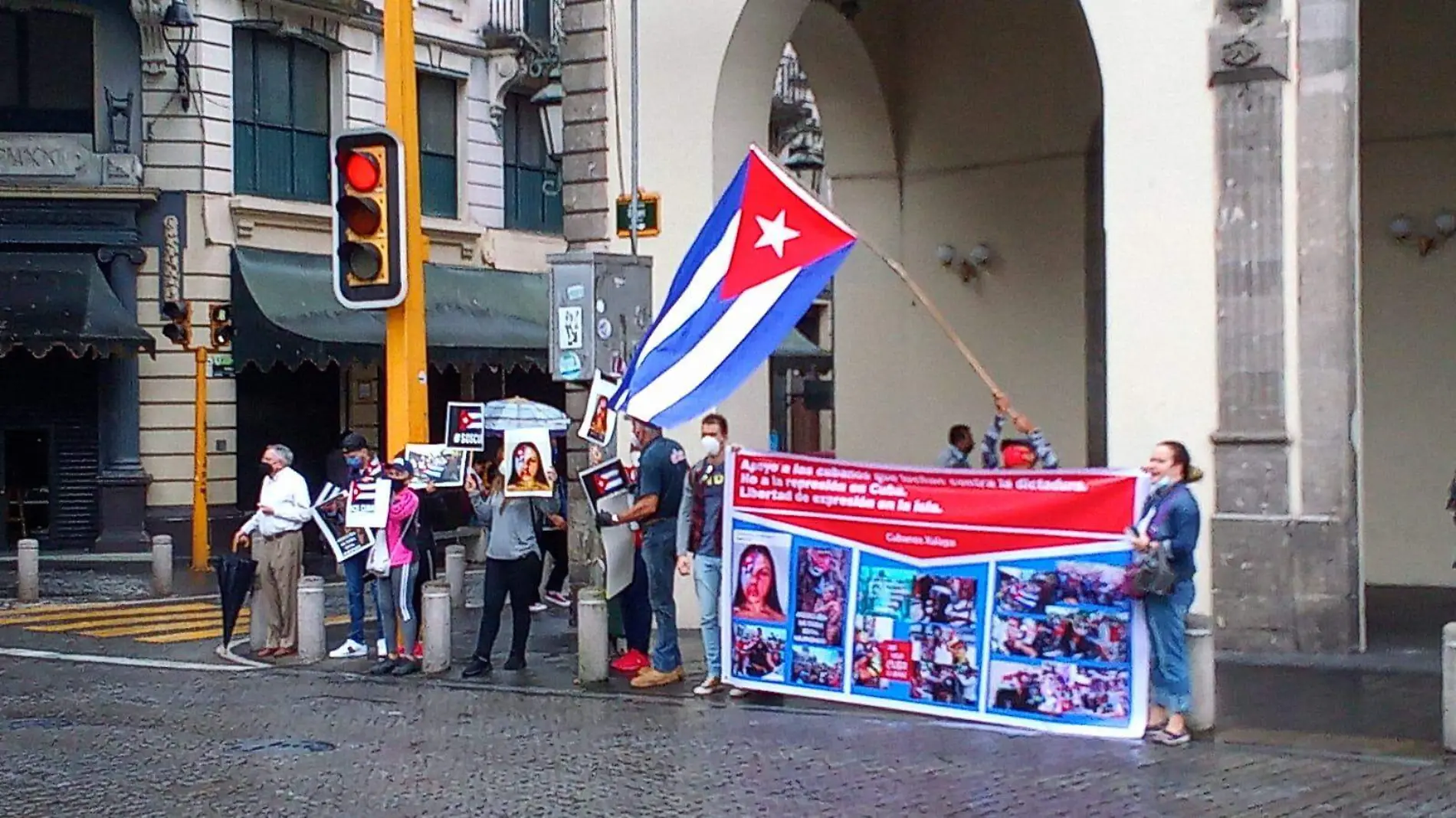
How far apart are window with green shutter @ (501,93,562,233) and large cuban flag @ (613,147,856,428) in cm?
2014

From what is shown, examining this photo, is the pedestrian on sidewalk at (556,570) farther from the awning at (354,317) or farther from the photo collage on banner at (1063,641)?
the awning at (354,317)

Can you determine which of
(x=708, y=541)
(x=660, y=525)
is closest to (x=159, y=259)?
(x=660, y=525)

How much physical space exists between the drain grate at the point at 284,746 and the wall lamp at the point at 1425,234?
10738 millimetres

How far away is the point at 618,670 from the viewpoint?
13.0 meters

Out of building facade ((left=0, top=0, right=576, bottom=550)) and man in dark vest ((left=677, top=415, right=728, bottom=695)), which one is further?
building facade ((left=0, top=0, right=576, bottom=550))

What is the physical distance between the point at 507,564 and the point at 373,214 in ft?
8.88

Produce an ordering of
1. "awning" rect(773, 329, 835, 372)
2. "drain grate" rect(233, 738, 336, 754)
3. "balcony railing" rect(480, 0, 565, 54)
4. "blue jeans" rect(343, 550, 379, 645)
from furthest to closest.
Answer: "awning" rect(773, 329, 835, 372) < "balcony railing" rect(480, 0, 565, 54) < "blue jeans" rect(343, 550, 379, 645) < "drain grate" rect(233, 738, 336, 754)

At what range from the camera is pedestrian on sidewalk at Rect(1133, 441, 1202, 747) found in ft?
32.1

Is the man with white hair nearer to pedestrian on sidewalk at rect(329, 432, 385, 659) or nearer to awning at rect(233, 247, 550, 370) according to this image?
pedestrian on sidewalk at rect(329, 432, 385, 659)

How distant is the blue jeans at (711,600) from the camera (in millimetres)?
11828

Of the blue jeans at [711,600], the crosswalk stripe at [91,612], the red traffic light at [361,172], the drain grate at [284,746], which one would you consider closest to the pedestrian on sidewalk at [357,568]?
the red traffic light at [361,172]

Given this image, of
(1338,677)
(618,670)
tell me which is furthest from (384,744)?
(1338,677)

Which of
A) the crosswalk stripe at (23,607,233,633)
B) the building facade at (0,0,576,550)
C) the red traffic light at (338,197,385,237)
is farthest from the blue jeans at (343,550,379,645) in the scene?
the building facade at (0,0,576,550)

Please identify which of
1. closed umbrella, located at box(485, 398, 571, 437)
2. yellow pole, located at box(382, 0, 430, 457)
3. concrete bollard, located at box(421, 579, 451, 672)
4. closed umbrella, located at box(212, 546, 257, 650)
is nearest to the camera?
concrete bollard, located at box(421, 579, 451, 672)
